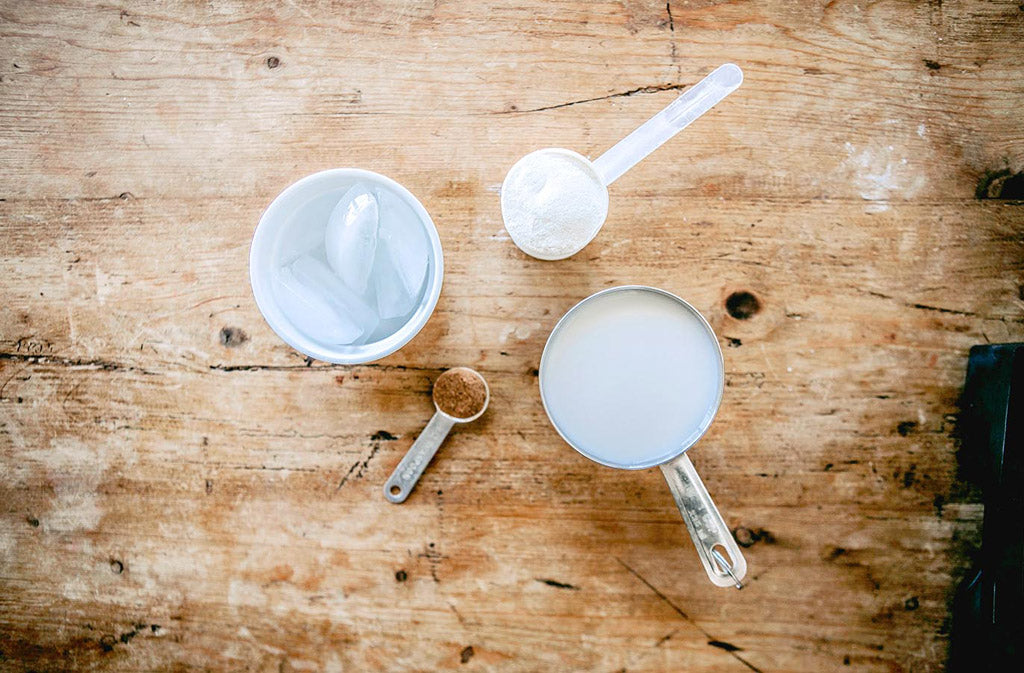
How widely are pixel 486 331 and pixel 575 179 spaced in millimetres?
214

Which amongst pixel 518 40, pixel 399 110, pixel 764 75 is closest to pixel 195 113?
pixel 399 110

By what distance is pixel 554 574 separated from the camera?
760 mm

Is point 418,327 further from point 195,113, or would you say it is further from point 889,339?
point 889,339

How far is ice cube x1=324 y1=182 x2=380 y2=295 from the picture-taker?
2.13ft

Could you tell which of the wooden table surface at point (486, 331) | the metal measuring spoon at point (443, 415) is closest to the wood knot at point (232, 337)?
the wooden table surface at point (486, 331)

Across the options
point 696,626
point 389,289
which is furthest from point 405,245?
point 696,626

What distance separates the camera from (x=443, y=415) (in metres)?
0.72

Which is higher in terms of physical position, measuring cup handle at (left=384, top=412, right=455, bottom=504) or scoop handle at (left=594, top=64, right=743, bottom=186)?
scoop handle at (left=594, top=64, right=743, bottom=186)

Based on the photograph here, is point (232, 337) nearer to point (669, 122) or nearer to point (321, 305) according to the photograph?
point (321, 305)

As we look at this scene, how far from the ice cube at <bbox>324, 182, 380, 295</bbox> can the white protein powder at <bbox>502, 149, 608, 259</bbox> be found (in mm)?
157

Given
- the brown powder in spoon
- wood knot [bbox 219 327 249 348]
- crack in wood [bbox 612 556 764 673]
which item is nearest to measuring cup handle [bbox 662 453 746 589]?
crack in wood [bbox 612 556 764 673]

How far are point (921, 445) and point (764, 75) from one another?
511 millimetres

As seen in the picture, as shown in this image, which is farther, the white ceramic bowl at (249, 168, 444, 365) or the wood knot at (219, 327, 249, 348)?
the wood knot at (219, 327, 249, 348)

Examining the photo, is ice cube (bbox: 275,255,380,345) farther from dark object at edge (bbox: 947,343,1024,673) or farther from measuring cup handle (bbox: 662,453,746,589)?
dark object at edge (bbox: 947,343,1024,673)
